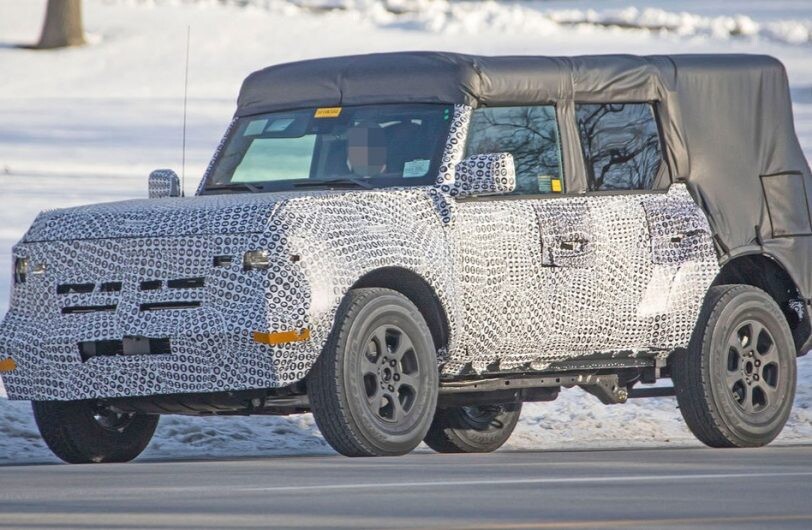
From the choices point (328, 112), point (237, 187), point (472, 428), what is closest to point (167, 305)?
point (237, 187)

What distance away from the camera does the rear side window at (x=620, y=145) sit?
11688 millimetres

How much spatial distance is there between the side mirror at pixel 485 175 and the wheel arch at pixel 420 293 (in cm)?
48

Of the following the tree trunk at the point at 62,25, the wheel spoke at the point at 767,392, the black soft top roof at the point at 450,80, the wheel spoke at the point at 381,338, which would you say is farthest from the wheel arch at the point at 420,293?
the tree trunk at the point at 62,25

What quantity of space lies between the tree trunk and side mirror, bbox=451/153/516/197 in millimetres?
32464

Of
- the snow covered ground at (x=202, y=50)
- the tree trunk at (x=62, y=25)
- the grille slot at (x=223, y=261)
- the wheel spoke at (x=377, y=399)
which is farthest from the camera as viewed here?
the tree trunk at (x=62, y=25)

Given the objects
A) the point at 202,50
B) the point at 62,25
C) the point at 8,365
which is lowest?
the point at 8,365

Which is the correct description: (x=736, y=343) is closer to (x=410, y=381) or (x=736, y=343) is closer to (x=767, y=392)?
(x=767, y=392)

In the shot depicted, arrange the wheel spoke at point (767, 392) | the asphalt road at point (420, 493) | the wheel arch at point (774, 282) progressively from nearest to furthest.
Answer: the asphalt road at point (420, 493)
the wheel spoke at point (767, 392)
the wheel arch at point (774, 282)

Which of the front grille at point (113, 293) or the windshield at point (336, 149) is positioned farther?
the windshield at point (336, 149)

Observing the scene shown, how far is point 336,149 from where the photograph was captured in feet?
36.8

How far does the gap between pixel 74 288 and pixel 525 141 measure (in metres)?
2.49

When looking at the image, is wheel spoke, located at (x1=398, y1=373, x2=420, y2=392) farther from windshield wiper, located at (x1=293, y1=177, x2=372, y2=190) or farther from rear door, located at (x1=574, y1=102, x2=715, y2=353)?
rear door, located at (x1=574, y1=102, x2=715, y2=353)

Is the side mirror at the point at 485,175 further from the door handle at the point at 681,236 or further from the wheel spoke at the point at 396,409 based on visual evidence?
the door handle at the point at 681,236

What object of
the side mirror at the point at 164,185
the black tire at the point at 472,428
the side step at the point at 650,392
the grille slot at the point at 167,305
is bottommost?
the black tire at the point at 472,428
